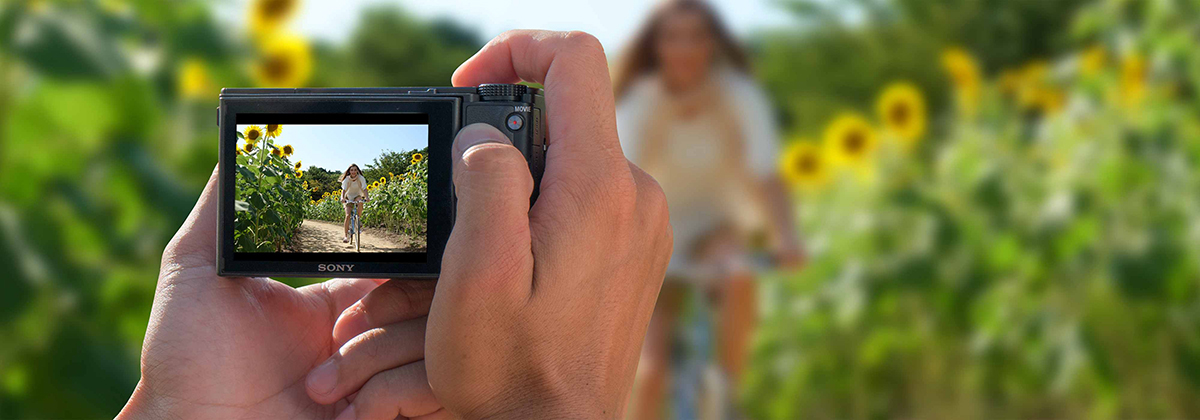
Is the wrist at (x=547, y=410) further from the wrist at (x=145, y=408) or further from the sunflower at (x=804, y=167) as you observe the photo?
the sunflower at (x=804, y=167)

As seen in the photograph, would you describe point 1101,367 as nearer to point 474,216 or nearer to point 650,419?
point 650,419

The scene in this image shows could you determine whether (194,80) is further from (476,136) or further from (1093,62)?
(1093,62)

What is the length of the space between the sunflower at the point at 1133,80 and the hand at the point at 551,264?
198 cm

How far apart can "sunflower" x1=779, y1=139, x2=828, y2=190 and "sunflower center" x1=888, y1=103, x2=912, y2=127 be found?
0.21 meters

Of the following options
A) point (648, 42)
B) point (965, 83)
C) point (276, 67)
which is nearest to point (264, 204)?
point (276, 67)

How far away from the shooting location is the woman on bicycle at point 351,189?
71 cm

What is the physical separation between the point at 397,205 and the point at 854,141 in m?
2.09

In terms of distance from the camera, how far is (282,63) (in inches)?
58.7

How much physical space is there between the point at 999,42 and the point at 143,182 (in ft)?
9.99

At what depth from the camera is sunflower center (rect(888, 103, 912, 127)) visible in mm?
2641

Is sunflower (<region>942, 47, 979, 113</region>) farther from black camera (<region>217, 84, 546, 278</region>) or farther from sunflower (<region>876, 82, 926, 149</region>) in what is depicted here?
black camera (<region>217, 84, 546, 278</region>)

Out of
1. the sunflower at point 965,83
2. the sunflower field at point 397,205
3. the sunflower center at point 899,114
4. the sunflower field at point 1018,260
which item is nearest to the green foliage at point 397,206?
the sunflower field at point 397,205

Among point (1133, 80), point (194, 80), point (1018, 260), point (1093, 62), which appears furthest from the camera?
point (1093, 62)

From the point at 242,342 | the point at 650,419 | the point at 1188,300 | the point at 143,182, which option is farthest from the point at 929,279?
the point at 242,342
